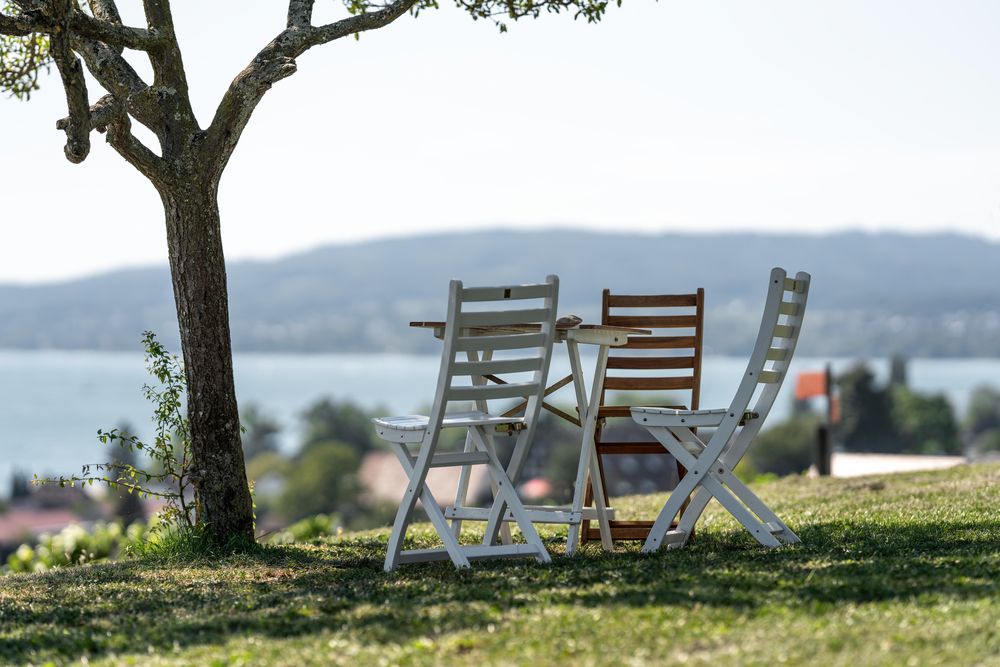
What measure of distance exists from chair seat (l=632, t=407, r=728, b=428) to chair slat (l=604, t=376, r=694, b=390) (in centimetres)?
67

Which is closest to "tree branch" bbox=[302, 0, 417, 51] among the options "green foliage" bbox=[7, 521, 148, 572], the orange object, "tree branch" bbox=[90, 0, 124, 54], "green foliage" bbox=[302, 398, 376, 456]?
"tree branch" bbox=[90, 0, 124, 54]

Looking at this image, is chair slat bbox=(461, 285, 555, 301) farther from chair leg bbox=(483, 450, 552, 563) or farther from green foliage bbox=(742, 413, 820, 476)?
green foliage bbox=(742, 413, 820, 476)

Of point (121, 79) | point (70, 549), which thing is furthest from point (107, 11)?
point (70, 549)

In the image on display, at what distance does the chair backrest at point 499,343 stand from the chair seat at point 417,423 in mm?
100

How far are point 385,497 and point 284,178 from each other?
111 m

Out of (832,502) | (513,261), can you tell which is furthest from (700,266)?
(832,502)

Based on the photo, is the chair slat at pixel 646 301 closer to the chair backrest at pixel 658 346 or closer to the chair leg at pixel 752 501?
the chair backrest at pixel 658 346

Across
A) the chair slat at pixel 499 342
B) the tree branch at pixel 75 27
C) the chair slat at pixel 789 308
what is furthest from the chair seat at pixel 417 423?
the tree branch at pixel 75 27

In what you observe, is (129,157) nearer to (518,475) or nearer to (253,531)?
(253,531)

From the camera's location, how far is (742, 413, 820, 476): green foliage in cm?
8212

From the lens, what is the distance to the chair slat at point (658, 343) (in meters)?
6.33

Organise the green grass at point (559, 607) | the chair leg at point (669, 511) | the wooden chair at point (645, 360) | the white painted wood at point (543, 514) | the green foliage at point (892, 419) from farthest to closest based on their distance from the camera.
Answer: the green foliage at point (892, 419), the wooden chair at point (645, 360), the white painted wood at point (543, 514), the chair leg at point (669, 511), the green grass at point (559, 607)

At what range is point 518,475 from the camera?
570 centimetres

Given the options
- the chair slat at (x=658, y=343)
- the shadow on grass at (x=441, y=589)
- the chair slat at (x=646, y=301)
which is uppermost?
the chair slat at (x=646, y=301)
